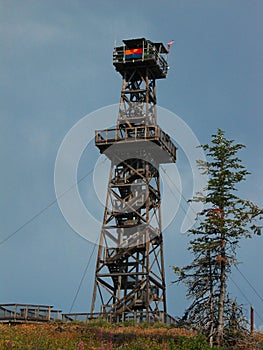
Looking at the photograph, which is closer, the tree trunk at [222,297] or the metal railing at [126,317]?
the tree trunk at [222,297]

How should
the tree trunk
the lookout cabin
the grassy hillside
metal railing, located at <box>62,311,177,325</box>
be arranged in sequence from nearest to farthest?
the grassy hillside → the tree trunk → metal railing, located at <box>62,311,177,325</box> → the lookout cabin

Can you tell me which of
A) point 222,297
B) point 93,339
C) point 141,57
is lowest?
point 93,339

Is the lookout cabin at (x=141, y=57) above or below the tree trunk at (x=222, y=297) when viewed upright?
above

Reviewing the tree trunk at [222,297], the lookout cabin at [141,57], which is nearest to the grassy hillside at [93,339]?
the tree trunk at [222,297]

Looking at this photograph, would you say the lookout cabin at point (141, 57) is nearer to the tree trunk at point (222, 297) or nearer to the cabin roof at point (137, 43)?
the cabin roof at point (137, 43)

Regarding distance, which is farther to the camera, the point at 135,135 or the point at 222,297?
the point at 135,135

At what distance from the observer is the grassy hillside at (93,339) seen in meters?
30.4

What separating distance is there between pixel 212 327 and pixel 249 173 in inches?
334

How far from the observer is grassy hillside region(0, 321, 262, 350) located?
30.4m

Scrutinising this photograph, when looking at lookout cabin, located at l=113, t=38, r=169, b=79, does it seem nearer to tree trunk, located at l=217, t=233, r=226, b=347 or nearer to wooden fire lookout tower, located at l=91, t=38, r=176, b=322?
wooden fire lookout tower, located at l=91, t=38, r=176, b=322

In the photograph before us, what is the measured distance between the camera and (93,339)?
3475 centimetres

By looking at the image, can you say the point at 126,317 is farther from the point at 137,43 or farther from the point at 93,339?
the point at 137,43

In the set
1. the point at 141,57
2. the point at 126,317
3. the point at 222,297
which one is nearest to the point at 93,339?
the point at 222,297

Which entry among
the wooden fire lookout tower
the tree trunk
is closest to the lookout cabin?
the wooden fire lookout tower
